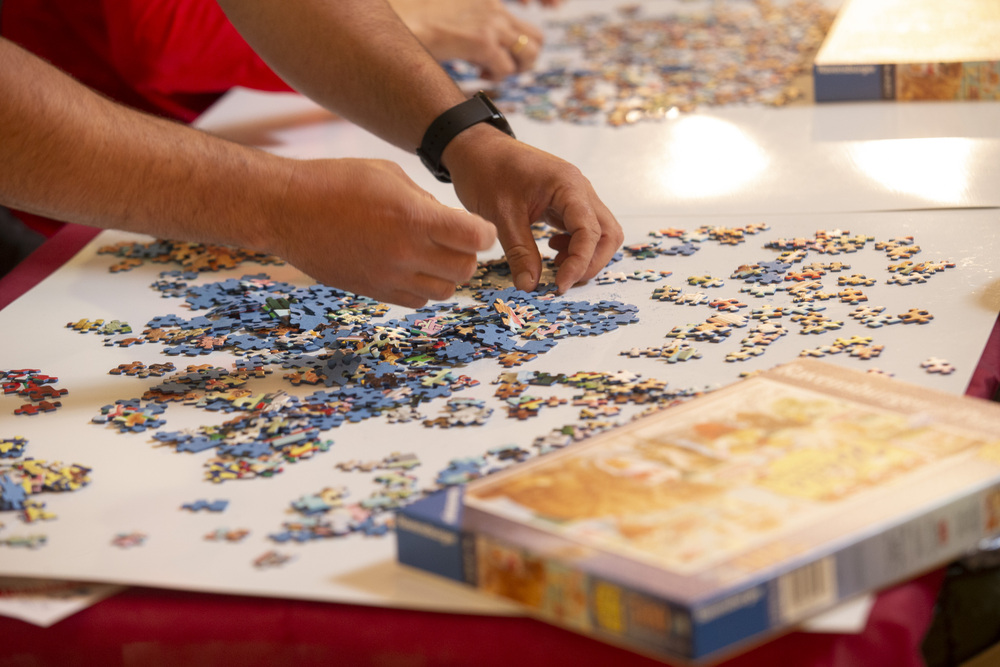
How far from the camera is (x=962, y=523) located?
921mm

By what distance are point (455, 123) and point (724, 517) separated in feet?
3.72

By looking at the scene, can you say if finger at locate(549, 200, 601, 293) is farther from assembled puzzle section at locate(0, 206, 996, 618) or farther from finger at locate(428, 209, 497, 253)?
finger at locate(428, 209, 497, 253)

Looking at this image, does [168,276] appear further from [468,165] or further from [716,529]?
[716,529]

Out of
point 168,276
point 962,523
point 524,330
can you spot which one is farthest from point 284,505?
point 168,276

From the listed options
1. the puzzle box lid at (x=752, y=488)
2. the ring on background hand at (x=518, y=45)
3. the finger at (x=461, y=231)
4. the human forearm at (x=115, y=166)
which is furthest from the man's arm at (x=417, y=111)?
the ring on background hand at (x=518, y=45)

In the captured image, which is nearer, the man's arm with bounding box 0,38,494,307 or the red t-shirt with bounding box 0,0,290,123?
the man's arm with bounding box 0,38,494,307

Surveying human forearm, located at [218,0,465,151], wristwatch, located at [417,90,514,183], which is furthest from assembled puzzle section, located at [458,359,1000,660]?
human forearm, located at [218,0,465,151]

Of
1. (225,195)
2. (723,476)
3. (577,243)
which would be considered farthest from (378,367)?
(723,476)

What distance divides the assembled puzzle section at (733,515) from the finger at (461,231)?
0.40m

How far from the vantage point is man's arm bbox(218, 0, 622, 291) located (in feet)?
5.57

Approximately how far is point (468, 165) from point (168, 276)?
0.56 metres

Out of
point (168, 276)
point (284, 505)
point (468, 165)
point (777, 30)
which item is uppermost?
point (777, 30)

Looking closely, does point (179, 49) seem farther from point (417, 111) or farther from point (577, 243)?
point (577, 243)

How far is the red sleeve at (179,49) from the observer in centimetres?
244
